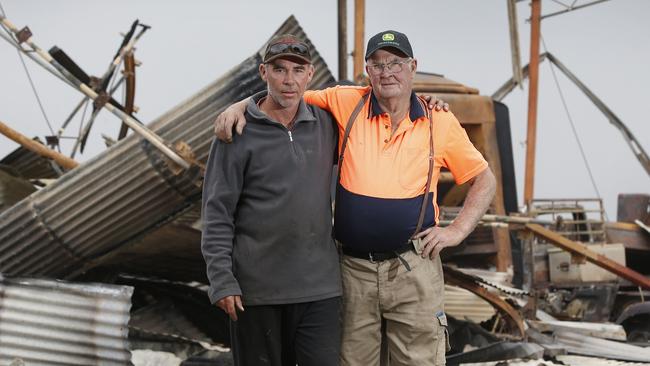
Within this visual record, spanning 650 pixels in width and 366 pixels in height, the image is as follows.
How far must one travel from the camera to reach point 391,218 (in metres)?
3.32

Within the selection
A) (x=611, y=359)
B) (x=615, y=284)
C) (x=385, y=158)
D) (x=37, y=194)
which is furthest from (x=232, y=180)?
(x=615, y=284)

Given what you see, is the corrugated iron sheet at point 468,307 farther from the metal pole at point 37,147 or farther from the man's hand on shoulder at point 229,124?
the man's hand on shoulder at point 229,124

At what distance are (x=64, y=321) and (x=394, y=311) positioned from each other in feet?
7.89

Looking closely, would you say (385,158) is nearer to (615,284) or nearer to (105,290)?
(105,290)

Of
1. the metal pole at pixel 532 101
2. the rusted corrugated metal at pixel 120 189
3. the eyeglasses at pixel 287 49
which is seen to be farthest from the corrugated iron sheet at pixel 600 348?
the metal pole at pixel 532 101

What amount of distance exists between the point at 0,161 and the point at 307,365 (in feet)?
22.3

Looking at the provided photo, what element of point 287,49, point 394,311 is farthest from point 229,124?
point 394,311

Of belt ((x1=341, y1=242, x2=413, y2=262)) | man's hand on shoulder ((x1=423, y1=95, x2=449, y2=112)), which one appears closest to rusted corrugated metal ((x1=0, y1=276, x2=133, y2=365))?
belt ((x1=341, y1=242, x2=413, y2=262))

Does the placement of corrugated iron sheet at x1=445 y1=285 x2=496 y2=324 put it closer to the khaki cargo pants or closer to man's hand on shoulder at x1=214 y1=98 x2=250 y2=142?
the khaki cargo pants

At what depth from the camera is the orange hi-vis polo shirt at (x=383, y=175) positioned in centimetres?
332

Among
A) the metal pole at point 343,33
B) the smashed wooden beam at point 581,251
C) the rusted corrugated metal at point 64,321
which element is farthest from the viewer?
the metal pole at point 343,33

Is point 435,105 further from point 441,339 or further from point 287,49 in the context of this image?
point 441,339

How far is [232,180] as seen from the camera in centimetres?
313

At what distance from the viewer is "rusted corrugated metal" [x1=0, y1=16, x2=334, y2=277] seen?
5.35 metres
